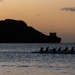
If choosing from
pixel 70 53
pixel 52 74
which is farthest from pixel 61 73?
pixel 70 53

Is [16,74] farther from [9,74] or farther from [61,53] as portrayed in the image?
[61,53]

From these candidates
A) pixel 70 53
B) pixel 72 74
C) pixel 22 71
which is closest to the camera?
pixel 72 74

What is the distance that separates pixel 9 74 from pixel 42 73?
12.1ft

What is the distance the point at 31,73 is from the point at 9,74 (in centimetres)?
286

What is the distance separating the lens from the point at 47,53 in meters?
98.1

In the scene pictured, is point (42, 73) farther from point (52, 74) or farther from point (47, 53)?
point (47, 53)

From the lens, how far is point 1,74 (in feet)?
157

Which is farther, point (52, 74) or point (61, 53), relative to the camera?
point (61, 53)

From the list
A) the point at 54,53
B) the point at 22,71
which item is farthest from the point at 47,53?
the point at 22,71

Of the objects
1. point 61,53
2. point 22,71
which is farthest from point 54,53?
point 22,71

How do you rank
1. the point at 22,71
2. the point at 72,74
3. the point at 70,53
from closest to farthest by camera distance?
1. the point at 72,74
2. the point at 22,71
3. the point at 70,53

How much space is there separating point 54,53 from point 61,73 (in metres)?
48.4

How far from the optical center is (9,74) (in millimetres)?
47969

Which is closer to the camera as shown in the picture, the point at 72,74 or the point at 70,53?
the point at 72,74
